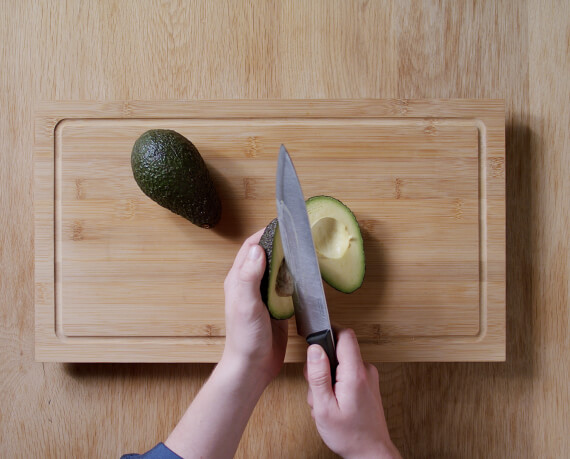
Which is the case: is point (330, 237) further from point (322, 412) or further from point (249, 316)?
point (322, 412)

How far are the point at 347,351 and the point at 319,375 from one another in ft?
0.24

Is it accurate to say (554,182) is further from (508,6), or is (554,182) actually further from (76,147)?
(76,147)

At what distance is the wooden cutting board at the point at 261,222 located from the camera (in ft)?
3.22

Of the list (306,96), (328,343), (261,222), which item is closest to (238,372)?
(328,343)

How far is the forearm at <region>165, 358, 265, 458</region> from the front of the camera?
34.9 inches

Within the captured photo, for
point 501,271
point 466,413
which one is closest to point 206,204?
point 501,271

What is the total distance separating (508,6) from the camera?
106 centimetres

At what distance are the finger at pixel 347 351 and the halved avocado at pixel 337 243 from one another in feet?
0.31

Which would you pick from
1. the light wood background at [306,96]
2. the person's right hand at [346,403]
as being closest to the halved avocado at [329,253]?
the person's right hand at [346,403]

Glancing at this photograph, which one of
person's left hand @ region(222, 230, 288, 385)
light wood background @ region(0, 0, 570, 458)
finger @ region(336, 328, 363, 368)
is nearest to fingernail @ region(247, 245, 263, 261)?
person's left hand @ region(222, 230, 288, 385)

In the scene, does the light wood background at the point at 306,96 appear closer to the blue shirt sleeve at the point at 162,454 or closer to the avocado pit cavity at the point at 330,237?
the blue shirt sleeve at the point at 162,454

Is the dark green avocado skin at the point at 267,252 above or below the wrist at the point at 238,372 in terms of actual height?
above

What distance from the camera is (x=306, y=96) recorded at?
1048mm

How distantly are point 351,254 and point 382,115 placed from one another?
1.05ft
